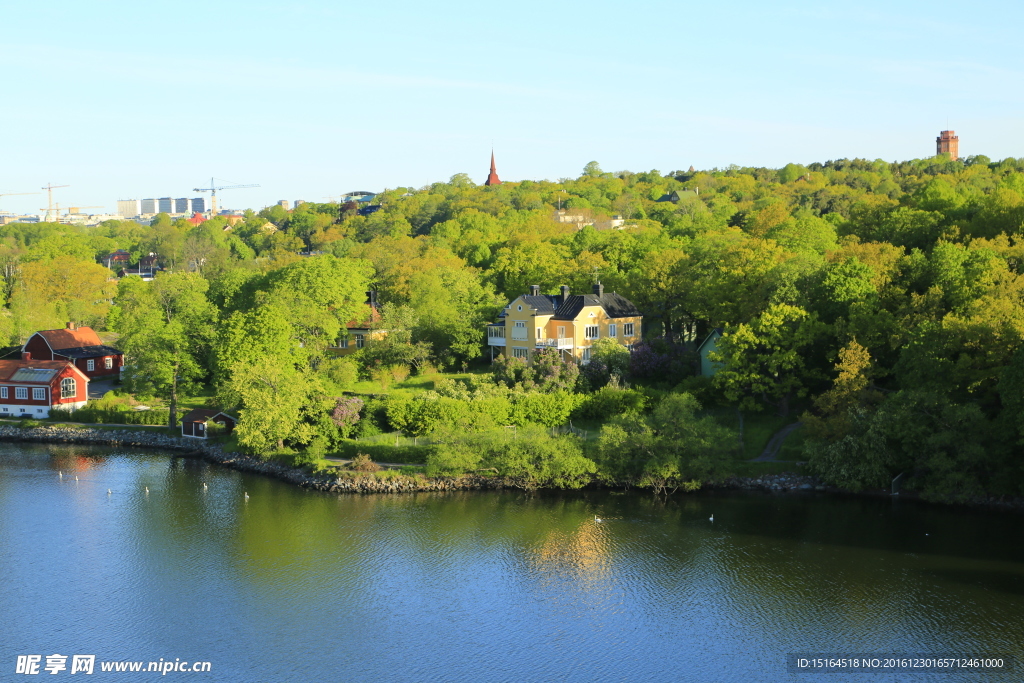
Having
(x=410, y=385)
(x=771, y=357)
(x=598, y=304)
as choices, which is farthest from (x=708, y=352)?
(x=410, y=385)

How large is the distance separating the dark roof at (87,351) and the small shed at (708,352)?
3349cm

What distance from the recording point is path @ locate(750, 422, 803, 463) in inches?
1380

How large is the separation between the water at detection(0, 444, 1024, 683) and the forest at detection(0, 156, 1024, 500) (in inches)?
79.1

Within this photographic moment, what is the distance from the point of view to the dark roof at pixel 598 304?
4553cm

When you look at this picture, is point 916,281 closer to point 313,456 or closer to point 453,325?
point 453,325

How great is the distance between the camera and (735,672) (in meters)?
21.0

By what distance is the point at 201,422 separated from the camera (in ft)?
142

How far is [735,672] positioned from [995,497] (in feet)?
46.7

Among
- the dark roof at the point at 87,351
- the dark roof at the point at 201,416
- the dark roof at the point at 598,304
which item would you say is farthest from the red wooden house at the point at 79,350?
the dark roof at the point at 598,304

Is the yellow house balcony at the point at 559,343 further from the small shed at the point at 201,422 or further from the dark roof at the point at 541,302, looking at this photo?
the small shed at the point at 201,422

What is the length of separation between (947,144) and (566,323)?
79.4 metres

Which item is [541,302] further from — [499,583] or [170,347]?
[499,583]

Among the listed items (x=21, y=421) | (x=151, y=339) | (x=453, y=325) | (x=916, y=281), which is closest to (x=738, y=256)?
(x=916, y=281)

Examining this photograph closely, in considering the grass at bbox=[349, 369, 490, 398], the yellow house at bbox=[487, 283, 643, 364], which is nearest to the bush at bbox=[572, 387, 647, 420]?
the yellow house at bbox=[487, 283, 643, 364]
